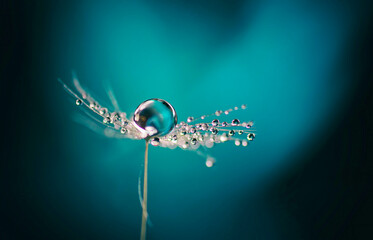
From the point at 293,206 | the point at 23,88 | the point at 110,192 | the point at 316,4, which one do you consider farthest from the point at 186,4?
the point at 293,206

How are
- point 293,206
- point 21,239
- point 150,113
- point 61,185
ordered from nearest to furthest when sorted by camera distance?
point 150,113 < point 21,239 < point 61,185 < point 293,206

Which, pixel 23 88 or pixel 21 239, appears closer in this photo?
pixel 21 239

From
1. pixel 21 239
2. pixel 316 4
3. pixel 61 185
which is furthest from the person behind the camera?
pixel 316 4

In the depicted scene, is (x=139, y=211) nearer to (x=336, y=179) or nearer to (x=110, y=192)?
(x=110, y=192)

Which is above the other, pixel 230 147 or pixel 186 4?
pixel 186 4

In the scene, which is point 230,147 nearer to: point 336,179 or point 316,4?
point 336,179

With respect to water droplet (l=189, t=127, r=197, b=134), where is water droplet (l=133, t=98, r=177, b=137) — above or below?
below

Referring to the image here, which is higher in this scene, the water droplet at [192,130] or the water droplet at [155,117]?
A: the water droplet at [192,130]

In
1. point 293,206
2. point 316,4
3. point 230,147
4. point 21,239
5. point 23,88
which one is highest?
point 316,4
